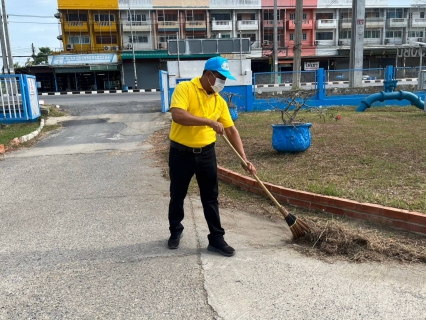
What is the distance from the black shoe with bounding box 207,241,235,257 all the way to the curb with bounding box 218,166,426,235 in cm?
141

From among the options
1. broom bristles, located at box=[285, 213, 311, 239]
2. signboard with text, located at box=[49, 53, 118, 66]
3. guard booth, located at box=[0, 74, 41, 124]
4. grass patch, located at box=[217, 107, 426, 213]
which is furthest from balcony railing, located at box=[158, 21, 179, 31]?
broom bristles, located at box=[285, 213, 311, 239]

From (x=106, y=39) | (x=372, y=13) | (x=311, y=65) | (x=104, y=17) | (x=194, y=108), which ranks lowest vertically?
(x=194, y=108)

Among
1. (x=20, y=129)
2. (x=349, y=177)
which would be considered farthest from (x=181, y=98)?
(x=20, y=129)

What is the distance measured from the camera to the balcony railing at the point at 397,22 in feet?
156

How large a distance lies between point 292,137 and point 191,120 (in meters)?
3.60

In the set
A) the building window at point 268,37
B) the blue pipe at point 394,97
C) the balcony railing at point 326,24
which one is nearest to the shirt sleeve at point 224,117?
the blue pipe at point 394,97

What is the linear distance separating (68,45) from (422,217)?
47.0 metres

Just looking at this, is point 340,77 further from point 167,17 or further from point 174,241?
point 167,17

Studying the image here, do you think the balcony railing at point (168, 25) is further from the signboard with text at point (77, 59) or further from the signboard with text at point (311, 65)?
the signboard with text at point (311, 65)

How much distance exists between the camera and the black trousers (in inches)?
128

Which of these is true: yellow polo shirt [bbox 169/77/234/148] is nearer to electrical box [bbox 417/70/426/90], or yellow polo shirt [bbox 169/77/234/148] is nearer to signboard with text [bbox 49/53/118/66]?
electrical box [bbox 417/70/426/90]

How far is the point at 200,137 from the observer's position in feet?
10.5

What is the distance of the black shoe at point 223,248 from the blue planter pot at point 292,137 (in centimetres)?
331

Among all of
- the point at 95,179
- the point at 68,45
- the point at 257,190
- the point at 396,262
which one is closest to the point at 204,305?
the point at 396,262
